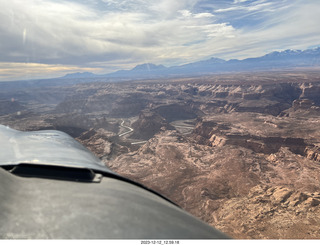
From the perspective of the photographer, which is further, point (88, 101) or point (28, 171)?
point (88, 101)

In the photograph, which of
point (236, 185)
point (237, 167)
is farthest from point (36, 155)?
point (237, 167)

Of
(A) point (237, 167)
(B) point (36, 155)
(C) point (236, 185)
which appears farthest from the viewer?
(A) point (237, 167)

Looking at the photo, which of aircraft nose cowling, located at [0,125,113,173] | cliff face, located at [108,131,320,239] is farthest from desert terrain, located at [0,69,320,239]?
aircraft nose cowling, located at [0,125,113,173]

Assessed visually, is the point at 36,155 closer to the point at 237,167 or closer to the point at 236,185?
the point at 236,185

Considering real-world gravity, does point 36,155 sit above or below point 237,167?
above

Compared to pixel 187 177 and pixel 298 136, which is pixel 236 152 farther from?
pixel 298 136

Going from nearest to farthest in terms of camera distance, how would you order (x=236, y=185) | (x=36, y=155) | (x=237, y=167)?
(x=36, y=155) < (x=236, y=185) < (x=237, y=167)

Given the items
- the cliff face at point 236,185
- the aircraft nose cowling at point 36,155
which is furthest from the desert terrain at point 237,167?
the aircraft nose cowling at point 36,155

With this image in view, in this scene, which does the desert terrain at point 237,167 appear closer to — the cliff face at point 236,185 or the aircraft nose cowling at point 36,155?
the cliff face at point 236,185

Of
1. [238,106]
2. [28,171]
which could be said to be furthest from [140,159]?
[238,106]

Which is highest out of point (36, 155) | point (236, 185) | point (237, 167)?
point (36, 155)

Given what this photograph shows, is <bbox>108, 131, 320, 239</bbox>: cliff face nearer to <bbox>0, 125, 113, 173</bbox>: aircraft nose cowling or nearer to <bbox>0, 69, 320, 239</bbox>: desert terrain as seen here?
<bbox>0, 69, 320, 239</bbox>: desert terrain
